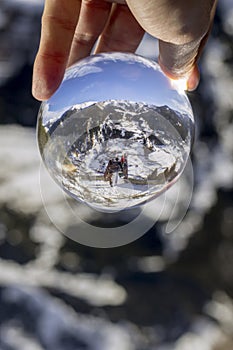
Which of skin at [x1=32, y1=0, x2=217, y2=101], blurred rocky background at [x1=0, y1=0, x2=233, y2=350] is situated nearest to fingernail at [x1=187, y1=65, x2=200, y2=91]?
skin at [x1=32, y1=0, x2=217, y2=101]

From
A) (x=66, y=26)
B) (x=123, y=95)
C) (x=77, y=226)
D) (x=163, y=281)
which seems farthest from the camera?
(x=163, y=281)

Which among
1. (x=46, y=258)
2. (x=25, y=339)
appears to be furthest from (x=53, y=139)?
(x=25, y=339)

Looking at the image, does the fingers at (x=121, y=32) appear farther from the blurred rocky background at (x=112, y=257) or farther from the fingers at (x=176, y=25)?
the blurred rocky background at (x=112, y=257)

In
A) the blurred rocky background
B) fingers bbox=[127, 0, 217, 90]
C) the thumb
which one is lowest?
the blurred rocky background

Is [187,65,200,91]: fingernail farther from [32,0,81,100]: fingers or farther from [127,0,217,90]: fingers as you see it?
[32,0,81,100]: fingers

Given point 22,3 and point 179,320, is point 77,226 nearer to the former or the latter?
point 179,320

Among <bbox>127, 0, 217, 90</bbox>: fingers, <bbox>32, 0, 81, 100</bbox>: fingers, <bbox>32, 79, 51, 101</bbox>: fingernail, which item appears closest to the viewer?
<bbox>127, 0, 217, 90</bbox>: fingers

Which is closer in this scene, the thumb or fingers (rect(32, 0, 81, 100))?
the thumb
